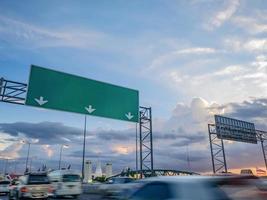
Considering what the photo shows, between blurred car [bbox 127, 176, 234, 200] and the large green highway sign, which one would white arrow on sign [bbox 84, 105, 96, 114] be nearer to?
the large green highway sign

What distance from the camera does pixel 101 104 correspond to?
2228cm

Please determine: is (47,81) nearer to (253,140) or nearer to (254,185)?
(254,185)

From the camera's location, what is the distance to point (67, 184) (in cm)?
2452

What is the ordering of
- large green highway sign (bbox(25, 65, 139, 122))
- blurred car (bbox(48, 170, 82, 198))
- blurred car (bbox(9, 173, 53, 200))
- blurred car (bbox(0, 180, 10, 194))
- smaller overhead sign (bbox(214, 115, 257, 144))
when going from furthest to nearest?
smaller overhead sign (bbox(214, 115, 257, 144))
blurred car (bbox(0, 180, 10, 194))
blurred car (bbox(48, 170, 82, 198))
large green highway sign (bbox(25, 65, 139, 122))
blurred car (bbox(9, 173, 53, 200))

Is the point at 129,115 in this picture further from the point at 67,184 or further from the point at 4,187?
the point at 4,187

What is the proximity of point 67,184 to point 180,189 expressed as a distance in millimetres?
21053

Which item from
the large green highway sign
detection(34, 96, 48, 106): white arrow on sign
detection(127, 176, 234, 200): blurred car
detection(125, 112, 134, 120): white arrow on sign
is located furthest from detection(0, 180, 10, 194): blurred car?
detection(127, 176, 234, 200): blurred car

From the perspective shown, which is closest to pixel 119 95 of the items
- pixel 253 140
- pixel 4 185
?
pixel 4 185

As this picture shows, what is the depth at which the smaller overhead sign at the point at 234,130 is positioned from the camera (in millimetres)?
39656

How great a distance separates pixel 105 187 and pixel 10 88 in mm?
10378

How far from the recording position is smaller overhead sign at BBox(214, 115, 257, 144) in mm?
39656

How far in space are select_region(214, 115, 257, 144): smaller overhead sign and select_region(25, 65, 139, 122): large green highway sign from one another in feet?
61.4

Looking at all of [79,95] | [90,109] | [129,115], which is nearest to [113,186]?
[129,115]

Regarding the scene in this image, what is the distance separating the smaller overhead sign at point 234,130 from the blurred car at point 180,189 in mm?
35374
